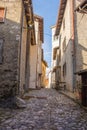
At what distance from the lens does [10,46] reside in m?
10.3

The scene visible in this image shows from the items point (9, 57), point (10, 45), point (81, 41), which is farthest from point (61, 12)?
point (9, 57)

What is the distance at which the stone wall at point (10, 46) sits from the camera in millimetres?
9930

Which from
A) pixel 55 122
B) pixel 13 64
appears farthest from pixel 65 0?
pixel 55 122

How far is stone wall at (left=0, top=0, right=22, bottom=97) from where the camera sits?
993cm

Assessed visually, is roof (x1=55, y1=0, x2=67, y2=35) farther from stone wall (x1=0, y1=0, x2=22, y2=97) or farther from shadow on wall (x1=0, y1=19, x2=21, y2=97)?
shadow on wall (x1=0, y1=19, x2=21, y2=97)

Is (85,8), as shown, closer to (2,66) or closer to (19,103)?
(2,66)

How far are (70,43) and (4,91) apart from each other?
770 centimetres

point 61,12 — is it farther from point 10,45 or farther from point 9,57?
point 9,57

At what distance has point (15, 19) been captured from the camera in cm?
1068

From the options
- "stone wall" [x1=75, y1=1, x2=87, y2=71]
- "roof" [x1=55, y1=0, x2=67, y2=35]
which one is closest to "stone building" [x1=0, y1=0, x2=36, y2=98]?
"stone wall" [x1=75, y1=1, x2=87, y2=71]

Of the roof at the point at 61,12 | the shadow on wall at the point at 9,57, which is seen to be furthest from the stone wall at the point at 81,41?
the shadow on wall at the point at 9,57

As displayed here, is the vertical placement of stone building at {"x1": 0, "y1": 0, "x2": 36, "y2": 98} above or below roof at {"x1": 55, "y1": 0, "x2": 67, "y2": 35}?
below

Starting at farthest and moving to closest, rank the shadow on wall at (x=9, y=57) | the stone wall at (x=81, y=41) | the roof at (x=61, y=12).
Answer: the roof at (x=61, y=12)
the stone wall at (x=81, y=41)
the shadow on wall at (x=9, y=57)

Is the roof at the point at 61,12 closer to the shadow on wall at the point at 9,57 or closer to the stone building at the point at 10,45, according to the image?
the stone building at the point at 10,45
